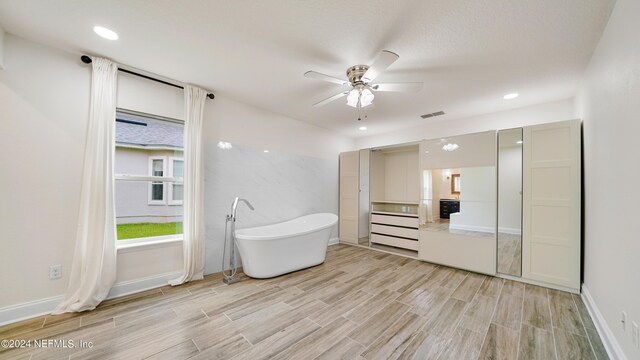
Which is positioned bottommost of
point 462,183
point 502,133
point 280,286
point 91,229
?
point 280,286

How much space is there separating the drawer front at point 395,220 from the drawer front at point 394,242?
288 mm

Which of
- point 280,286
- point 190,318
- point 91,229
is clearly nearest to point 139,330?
point 190,318

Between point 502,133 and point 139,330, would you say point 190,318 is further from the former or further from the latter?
point 502,133

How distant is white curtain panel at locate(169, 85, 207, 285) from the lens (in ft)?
9.17

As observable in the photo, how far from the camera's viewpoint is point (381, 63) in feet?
6.26

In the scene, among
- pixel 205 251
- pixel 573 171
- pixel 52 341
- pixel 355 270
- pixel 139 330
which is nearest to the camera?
pixel 52 341

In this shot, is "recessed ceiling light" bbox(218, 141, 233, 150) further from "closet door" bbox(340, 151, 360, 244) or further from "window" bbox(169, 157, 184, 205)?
"closet door" bbox(340, 151, 360, 244)

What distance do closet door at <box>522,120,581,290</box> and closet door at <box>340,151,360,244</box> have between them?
2673 millimetres

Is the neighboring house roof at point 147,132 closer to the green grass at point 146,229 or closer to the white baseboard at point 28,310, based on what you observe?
the green grass at point 146,229

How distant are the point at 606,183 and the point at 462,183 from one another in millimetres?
1686

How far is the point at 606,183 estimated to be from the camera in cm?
180

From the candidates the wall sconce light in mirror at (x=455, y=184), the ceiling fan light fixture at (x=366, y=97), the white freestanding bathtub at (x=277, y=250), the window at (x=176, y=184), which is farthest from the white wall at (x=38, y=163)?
the wall sconce light in mirror at (x=455, y=184)

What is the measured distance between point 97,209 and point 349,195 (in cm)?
395

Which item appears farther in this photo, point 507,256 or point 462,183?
point 462,183
